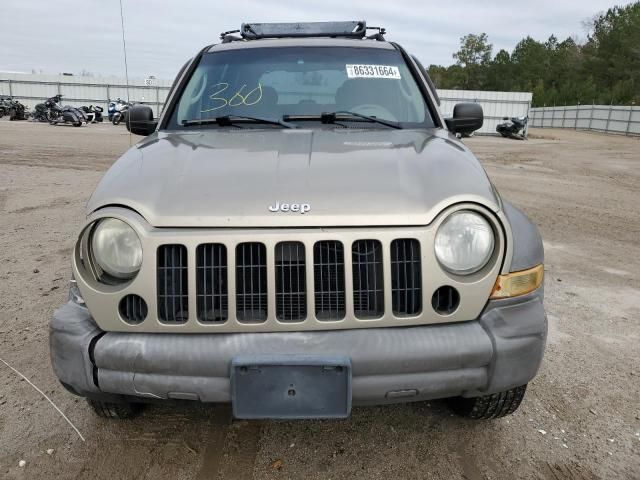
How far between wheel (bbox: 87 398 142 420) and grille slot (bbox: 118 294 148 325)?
655 mm

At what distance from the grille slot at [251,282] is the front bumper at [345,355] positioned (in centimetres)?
9

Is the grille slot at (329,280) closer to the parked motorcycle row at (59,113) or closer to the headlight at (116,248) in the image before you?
the headlight at (116,248)

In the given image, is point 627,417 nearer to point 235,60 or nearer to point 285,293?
point 285,293

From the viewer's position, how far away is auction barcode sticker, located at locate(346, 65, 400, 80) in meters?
3.23

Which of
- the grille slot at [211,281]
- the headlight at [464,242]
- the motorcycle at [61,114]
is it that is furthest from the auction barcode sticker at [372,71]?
the motorcycle at [61,114]

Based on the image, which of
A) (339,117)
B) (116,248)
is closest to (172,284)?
(116,248)

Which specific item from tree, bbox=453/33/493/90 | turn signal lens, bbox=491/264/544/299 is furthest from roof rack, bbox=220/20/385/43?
tree, bbox=453/33/493/90

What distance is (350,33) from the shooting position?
4.07 meters

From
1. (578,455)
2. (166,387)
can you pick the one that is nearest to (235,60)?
(166,387)

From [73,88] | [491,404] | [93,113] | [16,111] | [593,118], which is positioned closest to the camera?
[491,404]

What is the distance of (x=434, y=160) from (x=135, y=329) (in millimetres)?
1431

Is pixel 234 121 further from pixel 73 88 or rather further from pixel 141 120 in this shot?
pixel 73 88

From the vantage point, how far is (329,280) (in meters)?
1.97

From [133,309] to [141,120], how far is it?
5.92 ft
